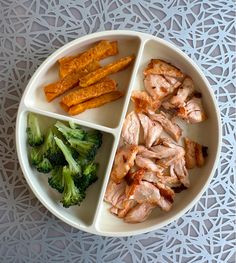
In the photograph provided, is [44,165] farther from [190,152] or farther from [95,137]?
[190,152]

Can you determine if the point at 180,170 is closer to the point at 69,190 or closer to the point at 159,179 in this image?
the point at 159,179

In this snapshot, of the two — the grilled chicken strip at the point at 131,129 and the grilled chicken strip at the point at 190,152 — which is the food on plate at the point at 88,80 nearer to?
the grilled chicken strip at the point at 131,129

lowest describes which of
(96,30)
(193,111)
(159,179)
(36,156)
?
(159,179)

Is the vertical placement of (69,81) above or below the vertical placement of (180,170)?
above

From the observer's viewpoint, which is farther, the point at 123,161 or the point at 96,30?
the point at 96,30

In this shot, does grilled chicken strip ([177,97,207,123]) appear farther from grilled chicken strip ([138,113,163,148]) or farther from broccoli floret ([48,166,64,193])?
broccoli floret ([48,166,64,193])

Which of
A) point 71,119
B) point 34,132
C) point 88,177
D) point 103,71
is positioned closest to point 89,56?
point 103,71
